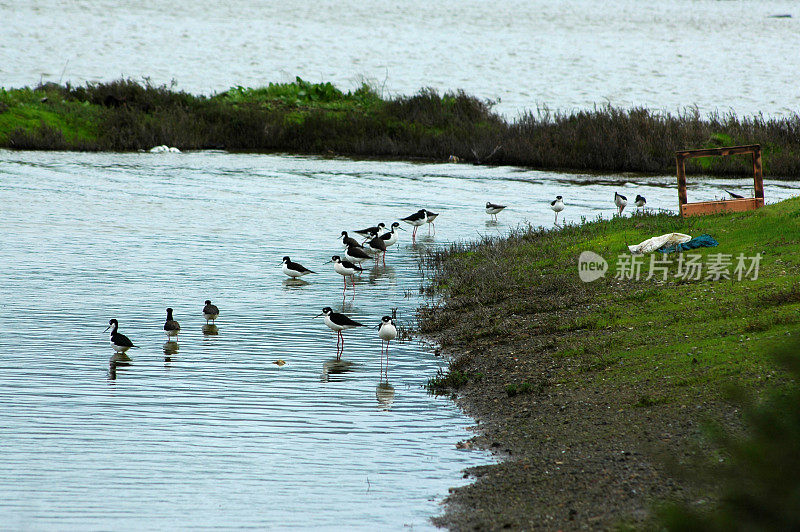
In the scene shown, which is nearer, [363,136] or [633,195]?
[633,195]

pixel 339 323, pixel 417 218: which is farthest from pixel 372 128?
pixel 339 323

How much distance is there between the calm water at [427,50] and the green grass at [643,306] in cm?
2977

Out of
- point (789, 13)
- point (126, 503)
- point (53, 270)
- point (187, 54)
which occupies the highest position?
point (789, 13)

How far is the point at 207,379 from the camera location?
11.7 m

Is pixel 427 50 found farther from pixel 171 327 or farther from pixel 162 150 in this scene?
pixel 171 327

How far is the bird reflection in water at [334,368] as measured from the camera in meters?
11.9

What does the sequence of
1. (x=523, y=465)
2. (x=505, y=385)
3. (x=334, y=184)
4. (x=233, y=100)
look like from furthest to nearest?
(x=233, y=100) < (x=334, y=184) < (x=505, y=385) < (x=523, y=465)

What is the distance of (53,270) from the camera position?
1828 cm

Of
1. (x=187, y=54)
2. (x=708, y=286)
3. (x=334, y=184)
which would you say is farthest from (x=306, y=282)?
(x=187, y=54)

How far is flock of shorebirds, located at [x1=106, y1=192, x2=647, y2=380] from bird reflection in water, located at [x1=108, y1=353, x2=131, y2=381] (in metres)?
0.13

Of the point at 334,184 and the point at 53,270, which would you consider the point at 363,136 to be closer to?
the point at 334,184

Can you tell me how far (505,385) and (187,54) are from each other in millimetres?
69332

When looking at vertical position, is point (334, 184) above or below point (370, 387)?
above

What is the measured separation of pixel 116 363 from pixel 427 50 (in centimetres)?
7471
